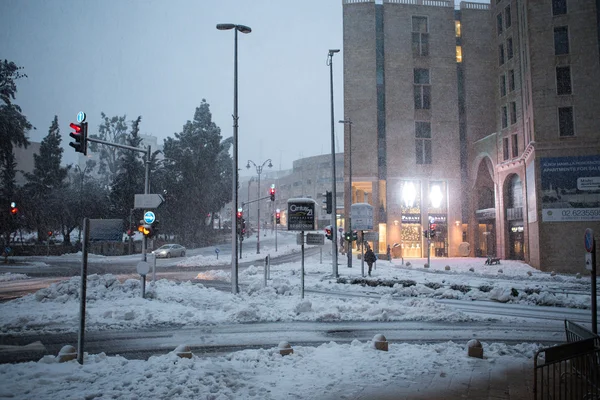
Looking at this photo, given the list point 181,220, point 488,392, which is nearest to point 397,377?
point 488,392

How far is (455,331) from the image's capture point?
444 inches

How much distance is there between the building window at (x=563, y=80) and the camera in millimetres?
31047

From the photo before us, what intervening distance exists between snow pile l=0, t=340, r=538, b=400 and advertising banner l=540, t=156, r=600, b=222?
24911 millimetres

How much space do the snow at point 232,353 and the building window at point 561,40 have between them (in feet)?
69.2

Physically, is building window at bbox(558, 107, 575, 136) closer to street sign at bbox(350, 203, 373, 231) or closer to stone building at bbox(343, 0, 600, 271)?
stone building at bbox(343, 0, 600, 271)

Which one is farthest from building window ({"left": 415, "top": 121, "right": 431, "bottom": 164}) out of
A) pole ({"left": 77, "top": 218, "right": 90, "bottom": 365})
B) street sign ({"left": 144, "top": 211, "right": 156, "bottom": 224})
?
pole ({"left": 77, "top": 218, "right": 90, "bottom": 365})

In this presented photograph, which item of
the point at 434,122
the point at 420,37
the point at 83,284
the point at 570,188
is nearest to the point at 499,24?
the point at 420,37

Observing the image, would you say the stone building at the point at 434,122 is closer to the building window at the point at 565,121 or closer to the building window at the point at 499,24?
the building window at the point at 499,24

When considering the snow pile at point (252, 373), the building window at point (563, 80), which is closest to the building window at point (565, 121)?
the building window at point (563, 80)

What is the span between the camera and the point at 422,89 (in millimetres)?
49031

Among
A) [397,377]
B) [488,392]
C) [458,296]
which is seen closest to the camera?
[488,392]

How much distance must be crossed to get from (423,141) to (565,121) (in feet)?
61.2

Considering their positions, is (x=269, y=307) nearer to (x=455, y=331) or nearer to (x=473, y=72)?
(x=455, y=331)

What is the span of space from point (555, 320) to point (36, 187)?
59479mm
